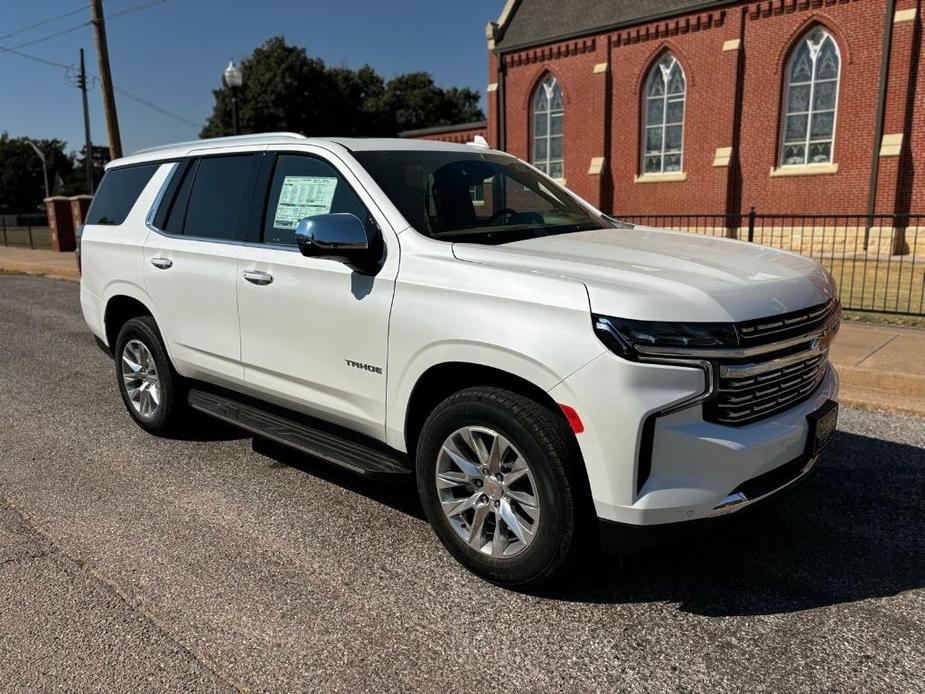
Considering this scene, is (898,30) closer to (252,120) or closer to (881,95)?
(881,95)

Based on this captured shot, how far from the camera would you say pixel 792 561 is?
349cm

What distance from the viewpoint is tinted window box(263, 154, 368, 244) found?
3922mm

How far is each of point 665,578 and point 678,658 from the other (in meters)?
0.62

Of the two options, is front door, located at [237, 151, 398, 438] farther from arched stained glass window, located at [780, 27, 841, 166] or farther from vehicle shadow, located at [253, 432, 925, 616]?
arched stained glass window, located at [780, 27, 841, 166]

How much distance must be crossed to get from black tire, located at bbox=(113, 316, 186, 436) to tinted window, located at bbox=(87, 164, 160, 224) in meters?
0.85

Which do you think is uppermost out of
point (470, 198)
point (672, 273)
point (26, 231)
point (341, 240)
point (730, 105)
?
point (730, 105)

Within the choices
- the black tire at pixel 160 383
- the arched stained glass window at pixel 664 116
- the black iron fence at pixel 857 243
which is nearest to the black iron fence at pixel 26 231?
the arched stained glass window at pixel 664 116

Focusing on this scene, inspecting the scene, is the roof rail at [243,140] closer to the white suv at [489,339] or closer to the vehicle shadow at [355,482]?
the white suv at [489,339]

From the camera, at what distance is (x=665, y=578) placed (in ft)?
Answer: 11.0

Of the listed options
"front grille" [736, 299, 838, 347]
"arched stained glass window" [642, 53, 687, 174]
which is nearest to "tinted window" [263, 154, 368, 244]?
"front grille" [736, 299, 838, 347]

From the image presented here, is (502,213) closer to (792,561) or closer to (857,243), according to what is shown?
(792,561)

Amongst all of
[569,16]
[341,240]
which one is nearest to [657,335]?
[341,240]

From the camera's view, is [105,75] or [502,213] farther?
[105,75]

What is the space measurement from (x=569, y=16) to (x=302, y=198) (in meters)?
23.8
